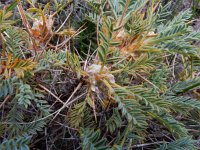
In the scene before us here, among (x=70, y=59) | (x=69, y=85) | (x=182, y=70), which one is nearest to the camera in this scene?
(x=70, y=59)

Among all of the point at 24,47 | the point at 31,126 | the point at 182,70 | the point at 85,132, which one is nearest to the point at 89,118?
the point at 85,132

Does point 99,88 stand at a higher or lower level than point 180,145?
higher

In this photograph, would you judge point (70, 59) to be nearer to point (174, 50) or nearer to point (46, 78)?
point (46, 78)

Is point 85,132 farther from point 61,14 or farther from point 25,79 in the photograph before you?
point 61,14

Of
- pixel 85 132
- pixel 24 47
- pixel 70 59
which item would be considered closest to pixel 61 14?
pixel 24 47

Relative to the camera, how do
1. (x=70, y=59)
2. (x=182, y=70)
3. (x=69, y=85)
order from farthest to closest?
(x=182, y=70)
(x=69, y=85)
(x=70, y=59)

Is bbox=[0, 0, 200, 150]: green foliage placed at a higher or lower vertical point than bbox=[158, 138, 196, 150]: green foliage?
higher

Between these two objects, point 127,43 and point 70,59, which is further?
point 127,43

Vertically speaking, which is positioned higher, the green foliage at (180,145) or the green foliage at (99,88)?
the green foliage at (99,88)

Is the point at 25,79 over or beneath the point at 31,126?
over
